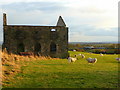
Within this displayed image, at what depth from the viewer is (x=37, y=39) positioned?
23.3 metres

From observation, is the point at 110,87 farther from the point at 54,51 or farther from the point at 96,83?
the point at 54,51

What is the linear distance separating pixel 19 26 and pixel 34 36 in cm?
253

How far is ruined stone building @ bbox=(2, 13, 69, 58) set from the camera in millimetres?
22734

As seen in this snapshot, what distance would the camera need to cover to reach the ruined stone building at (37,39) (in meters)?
22.7

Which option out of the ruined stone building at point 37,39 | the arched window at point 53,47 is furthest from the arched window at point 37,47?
the arched window at point 53,47

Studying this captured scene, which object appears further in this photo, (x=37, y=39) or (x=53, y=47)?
(x=53, y=47)

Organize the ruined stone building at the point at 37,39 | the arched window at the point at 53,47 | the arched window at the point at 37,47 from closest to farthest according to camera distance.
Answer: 1. the ruined stone building at the point at 37,39
2. the arched window at the point at 37,47
3. the arched window at the point at 53,47

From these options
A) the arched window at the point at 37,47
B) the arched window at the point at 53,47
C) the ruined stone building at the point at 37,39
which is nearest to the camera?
the ruined stone building at the point at 37,39

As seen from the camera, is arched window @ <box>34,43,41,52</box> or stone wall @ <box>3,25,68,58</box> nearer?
stone wall @ <box>3,25,68,58</box>

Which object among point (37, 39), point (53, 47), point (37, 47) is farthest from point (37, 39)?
point (53, 47)

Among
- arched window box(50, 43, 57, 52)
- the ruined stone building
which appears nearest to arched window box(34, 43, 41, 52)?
the ruined stone building

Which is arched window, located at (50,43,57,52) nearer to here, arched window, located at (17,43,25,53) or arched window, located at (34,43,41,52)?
arched window, located at (34,43,41,52)

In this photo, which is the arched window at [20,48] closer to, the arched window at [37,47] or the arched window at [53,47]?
the arched window at [37,47]

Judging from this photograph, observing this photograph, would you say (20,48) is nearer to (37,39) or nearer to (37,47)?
(37,47)
